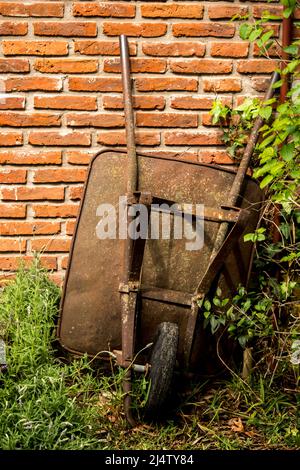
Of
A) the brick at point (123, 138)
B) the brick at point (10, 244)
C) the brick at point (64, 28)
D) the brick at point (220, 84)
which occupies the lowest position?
the brick at point (10, 244)

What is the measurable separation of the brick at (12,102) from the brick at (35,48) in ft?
0.71

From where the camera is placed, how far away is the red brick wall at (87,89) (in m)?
2.62

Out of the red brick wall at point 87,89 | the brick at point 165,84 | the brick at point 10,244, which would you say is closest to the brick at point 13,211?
the red brick wall at point 87,89

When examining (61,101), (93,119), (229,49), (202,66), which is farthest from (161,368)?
(229,49)

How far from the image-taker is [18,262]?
2.74 m

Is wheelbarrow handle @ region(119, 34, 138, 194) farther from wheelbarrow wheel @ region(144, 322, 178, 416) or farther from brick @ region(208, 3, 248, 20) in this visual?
wheelbarrow wheel @ region(144, 322, 178, 416)

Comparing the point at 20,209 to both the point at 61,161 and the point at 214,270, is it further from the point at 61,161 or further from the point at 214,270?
the point at 214,270

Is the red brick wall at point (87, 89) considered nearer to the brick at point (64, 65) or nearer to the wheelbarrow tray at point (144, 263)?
the brick at point (64, 65)

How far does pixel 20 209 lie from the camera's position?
272cm

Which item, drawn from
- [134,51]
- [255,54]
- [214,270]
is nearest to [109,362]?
[214,270]

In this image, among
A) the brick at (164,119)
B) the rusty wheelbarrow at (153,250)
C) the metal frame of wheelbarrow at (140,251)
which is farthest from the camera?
the brick at (164,119)

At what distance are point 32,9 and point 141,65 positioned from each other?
598 mm

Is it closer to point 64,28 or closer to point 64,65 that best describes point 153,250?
point 64,65

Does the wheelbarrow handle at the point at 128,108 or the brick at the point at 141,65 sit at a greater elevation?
the brick at the point at 141,65
